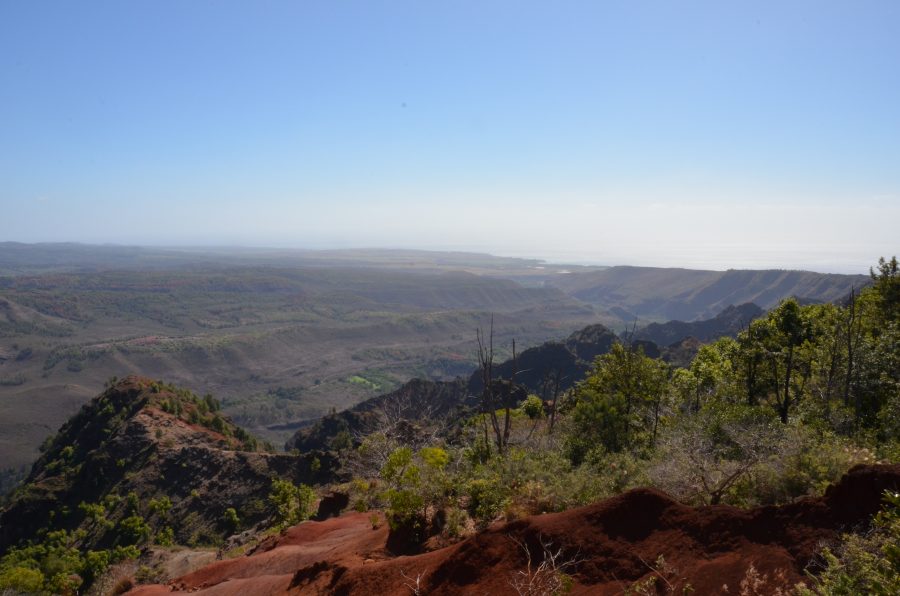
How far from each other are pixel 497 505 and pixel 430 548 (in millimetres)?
1779

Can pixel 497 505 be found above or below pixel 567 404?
above

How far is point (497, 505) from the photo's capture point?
11.5m

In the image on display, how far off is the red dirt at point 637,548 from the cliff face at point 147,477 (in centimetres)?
2286

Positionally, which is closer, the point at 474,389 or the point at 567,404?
the point at 567,404

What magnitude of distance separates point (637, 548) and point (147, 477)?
35761 millimetres

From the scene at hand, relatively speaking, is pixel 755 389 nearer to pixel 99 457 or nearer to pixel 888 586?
pixel 888 586

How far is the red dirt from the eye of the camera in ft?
23.9

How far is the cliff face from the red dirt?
2286 centimetres

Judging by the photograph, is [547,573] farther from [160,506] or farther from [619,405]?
[160,506]

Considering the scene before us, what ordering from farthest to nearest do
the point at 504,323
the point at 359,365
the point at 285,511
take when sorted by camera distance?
the point at 504,323 < the point at 359,365 < the point at 285,511

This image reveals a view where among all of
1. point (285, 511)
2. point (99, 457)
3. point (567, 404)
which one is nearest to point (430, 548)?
point (285, 511)

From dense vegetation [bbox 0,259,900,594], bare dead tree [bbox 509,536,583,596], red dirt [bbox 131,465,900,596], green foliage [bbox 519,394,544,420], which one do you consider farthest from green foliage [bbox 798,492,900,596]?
green foliage [bbox 519,394,544,420]

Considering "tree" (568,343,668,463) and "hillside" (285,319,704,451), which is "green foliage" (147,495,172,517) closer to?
"hillside" (285,319,704,451)

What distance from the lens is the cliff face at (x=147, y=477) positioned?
31.0 meters
